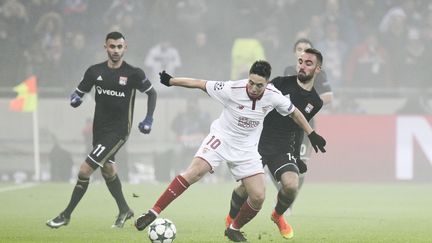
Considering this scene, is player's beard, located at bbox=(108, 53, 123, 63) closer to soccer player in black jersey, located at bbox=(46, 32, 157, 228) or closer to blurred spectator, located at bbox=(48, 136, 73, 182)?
soccer player in black jersey, located at bbox=(46, 32, 157, 228)

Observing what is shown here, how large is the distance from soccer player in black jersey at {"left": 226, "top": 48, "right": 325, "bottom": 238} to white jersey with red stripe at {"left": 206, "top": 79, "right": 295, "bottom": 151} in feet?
2.19

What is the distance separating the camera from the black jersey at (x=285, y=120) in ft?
39.6

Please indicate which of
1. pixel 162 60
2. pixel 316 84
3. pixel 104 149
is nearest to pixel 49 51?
pixel 162 60

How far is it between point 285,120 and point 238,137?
2.83 ft

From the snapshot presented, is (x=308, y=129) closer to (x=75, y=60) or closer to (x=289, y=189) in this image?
(x=289, y=189)

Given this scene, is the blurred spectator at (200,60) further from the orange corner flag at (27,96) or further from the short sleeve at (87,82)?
the short sleeve at (87,82)

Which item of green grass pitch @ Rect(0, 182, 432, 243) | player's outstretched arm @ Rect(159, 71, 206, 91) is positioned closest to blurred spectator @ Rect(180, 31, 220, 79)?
green grass pitch @ Rect(0, 182, 432, 243)

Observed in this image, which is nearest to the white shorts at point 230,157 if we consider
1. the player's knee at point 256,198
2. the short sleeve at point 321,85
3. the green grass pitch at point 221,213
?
the player's knee at point 256,198

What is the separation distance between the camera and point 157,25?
2502cm

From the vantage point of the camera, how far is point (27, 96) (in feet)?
75.5

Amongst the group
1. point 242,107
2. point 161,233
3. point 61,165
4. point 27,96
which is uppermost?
point 242,107

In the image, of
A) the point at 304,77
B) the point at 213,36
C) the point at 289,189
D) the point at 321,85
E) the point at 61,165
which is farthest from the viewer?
the point at 213,36

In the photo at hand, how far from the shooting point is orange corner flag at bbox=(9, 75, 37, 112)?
22.9m

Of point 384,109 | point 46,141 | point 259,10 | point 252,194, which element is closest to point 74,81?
point 46,141
